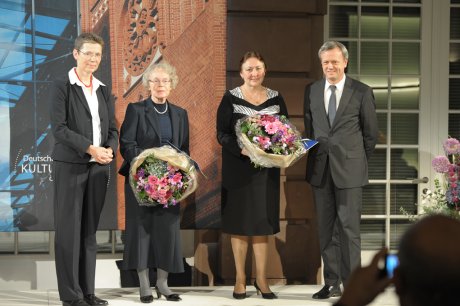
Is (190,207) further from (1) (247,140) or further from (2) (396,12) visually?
(2) (396,12)

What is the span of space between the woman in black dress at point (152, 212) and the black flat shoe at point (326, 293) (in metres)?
1.00

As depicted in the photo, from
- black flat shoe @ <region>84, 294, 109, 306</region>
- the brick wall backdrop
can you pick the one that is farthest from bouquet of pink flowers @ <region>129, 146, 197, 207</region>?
the brick wall backdrop

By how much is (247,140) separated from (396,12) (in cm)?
228

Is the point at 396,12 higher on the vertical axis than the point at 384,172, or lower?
higher

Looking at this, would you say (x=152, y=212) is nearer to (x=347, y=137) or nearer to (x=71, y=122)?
(x=71, y=122)

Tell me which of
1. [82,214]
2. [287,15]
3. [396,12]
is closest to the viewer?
[82,214]

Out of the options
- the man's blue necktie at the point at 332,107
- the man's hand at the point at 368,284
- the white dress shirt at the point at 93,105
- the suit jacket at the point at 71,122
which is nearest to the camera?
the man's hand at the point at 368,284

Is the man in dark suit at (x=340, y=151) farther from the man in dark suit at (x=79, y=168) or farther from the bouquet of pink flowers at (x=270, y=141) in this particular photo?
the man in dark suit at (x=79, y=168)

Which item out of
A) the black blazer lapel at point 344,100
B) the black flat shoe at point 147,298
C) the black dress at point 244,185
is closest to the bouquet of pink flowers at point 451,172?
the black blazer lapel at point 344,100

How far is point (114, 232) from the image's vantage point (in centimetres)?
603

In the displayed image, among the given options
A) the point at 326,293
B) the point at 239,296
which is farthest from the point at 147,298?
the point at 326,293

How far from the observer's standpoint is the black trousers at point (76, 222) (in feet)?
15.8

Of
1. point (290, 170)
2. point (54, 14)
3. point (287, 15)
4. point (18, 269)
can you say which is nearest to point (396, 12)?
point (287, 15)

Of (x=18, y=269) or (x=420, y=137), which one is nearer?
(x=18, y=269)
